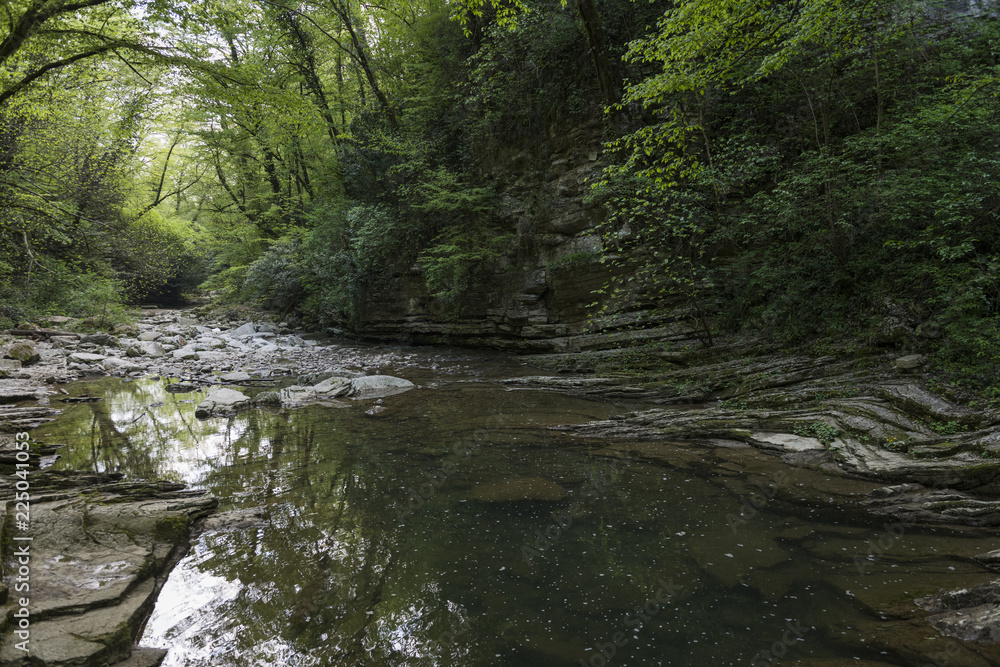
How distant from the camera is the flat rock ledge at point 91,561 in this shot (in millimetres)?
2273

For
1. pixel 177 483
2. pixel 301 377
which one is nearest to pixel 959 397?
pixel 177 483

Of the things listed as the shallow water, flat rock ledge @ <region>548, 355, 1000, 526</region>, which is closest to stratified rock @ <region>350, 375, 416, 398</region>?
the shallow water

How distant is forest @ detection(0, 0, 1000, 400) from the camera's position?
5.73 metres

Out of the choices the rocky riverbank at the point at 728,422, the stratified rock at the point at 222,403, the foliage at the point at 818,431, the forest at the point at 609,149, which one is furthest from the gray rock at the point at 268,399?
the foliage at the point at 818,431

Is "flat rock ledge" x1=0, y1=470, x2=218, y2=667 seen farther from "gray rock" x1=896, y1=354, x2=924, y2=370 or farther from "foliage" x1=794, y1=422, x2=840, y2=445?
"gray rock" x1=896, y1=354, x2=924, y2=370

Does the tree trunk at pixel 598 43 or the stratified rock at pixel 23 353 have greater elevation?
the tree trunk at pixel 598 43

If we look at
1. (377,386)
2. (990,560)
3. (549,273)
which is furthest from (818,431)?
(377,386)

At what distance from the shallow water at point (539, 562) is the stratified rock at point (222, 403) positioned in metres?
2.02

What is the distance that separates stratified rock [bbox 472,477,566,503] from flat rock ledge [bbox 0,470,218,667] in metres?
2.68

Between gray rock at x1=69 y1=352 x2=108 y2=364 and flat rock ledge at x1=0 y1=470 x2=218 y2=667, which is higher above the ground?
gray rock at x1=69 y1=352 x2=108 y2=364

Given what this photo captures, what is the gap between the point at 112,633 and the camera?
2.38m

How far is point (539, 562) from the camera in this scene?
3271mm

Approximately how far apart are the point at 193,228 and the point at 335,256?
16.4 meters

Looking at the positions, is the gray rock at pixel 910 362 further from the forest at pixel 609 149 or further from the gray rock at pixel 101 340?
the gray rock at pixel 101 340
